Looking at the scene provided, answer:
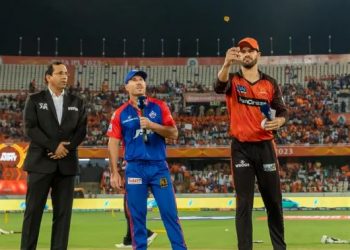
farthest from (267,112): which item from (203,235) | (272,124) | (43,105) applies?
(203,235)

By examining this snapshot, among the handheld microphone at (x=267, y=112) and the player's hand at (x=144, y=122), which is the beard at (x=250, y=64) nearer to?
the handheld microphone at (x=267, y=112)

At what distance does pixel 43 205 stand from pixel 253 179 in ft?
8.29

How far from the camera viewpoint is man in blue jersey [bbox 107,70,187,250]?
20.1 feet

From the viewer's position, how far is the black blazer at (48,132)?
647 cm

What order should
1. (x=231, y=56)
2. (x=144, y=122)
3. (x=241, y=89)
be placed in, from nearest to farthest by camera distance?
(x=231, y=56) < (x=144, y=122) < (x=241, y=89)

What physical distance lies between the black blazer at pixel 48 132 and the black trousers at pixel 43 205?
11 cm

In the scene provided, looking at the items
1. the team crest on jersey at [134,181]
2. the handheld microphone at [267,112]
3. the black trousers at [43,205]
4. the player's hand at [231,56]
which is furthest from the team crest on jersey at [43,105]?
the handheld microphone at [267,112]

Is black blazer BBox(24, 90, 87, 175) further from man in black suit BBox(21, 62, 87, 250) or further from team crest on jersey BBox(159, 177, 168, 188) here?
team crest on jersey BBox(159, 177, 168, 188)

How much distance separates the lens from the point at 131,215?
20.6ft

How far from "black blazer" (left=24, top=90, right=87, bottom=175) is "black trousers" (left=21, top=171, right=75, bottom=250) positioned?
0.11 metres

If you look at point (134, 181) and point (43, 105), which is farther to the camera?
point (43, 105)

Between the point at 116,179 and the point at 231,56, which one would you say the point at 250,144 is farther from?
the point at 116,179

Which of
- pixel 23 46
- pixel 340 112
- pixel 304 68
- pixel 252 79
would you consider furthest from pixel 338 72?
pixel 252 79

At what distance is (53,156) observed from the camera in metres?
6.46
